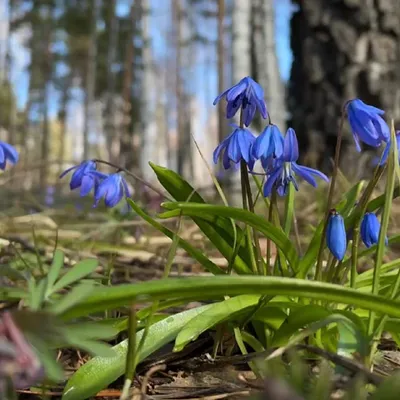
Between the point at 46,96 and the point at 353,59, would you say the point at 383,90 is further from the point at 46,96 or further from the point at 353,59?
the point at 46,96

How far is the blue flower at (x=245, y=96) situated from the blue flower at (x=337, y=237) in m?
0.23

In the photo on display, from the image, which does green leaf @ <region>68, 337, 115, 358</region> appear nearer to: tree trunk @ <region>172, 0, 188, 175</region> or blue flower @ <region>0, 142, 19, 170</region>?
blue flower @ <region>0, 142, 19, 170</region>

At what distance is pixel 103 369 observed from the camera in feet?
2.71

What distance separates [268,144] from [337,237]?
0.18 metres

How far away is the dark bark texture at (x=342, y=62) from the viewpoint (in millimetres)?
3518

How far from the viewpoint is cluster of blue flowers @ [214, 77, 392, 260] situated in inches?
35.8

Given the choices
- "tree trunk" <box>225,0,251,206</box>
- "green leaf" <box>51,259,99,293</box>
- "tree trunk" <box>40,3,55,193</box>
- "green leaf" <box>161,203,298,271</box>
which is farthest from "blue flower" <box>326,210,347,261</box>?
"tree trunk" <box>40,3,55,193</box>

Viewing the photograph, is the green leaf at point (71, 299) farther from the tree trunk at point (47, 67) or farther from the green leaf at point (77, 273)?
the tree trunk at point (47, 67)

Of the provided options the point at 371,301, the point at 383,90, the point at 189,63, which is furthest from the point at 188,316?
the point at 189,63

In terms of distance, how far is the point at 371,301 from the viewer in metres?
0.76

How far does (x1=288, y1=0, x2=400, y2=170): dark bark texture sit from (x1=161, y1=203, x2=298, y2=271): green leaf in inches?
100

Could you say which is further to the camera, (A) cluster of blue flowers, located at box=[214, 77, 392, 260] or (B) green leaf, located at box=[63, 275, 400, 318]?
(A) cluster of blue flowers, located at box=[214, 77, 392, 260]

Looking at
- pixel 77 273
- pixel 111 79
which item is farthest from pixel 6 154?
pixel 111 79

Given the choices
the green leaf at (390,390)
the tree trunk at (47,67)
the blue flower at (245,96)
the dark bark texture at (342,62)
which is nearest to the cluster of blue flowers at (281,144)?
the blue flower at (245,96)
